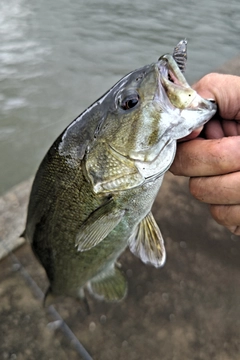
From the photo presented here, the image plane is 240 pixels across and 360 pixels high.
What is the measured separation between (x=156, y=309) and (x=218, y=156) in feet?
2.76

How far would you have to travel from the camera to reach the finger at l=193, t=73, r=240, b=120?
1.22 meters

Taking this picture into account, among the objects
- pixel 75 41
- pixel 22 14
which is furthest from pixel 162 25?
pixel 22 14

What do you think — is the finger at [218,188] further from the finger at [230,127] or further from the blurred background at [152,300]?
the blurred background at [152,300]

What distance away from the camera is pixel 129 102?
3.41 ft

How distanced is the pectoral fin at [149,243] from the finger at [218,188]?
20 cm

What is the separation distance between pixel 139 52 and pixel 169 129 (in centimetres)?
467

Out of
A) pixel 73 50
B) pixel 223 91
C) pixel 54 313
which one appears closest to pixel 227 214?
pixel 223 91

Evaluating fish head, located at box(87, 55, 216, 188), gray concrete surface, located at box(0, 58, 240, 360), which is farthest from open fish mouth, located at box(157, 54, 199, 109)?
gray concrete surface, located at box(0, 58, 240, 360)

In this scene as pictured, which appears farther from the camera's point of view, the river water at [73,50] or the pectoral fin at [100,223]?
the river water at [73,50]

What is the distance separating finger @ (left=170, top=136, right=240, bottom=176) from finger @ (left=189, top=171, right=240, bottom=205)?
26mm

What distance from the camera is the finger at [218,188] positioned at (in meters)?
1.18

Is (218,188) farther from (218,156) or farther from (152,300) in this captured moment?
(152,300)

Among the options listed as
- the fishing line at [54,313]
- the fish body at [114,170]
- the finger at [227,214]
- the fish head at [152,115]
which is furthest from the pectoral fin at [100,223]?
the fishing line at [54,313]

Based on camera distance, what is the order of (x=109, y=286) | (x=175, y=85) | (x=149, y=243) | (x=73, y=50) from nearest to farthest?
(x=175, y=85)
(x=149, y=243)
(x=109, y=286)
(x=73, y=50)
